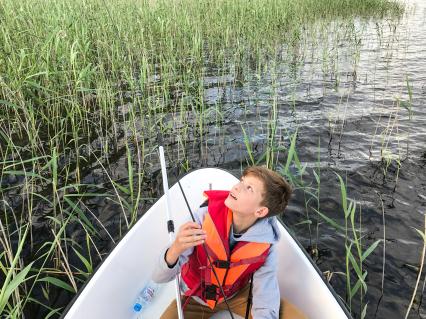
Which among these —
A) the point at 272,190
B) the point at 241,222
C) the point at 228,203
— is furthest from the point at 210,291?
the point at 272,190

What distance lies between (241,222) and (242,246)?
0.14m

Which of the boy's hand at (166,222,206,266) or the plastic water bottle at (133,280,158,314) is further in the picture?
the plastic water bottle at (133,280,158,314)

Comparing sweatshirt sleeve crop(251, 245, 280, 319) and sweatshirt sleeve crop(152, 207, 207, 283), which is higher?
sweatshirt sleeve crop(152, 207, 207, 283)

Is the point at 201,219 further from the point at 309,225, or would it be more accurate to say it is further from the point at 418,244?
the point at 418,244

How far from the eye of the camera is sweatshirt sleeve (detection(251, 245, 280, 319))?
207 cm

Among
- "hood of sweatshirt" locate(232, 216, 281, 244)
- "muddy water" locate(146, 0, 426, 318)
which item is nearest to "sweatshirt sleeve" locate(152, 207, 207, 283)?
"hood of sweatshirt" locate(232, 216, 281, 244)

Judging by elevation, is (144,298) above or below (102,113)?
below

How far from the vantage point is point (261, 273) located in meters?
2.15

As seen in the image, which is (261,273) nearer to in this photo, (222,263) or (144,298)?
(222,263)

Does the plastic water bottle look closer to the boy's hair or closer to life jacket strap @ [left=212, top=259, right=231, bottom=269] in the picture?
life jacket strap @ [left=212, top=259, right=231, bottom=269]

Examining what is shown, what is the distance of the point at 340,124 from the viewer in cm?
583

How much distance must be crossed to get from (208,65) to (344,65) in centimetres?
311

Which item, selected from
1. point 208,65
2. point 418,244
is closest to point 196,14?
point 208,65

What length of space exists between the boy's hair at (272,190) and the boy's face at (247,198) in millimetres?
24
